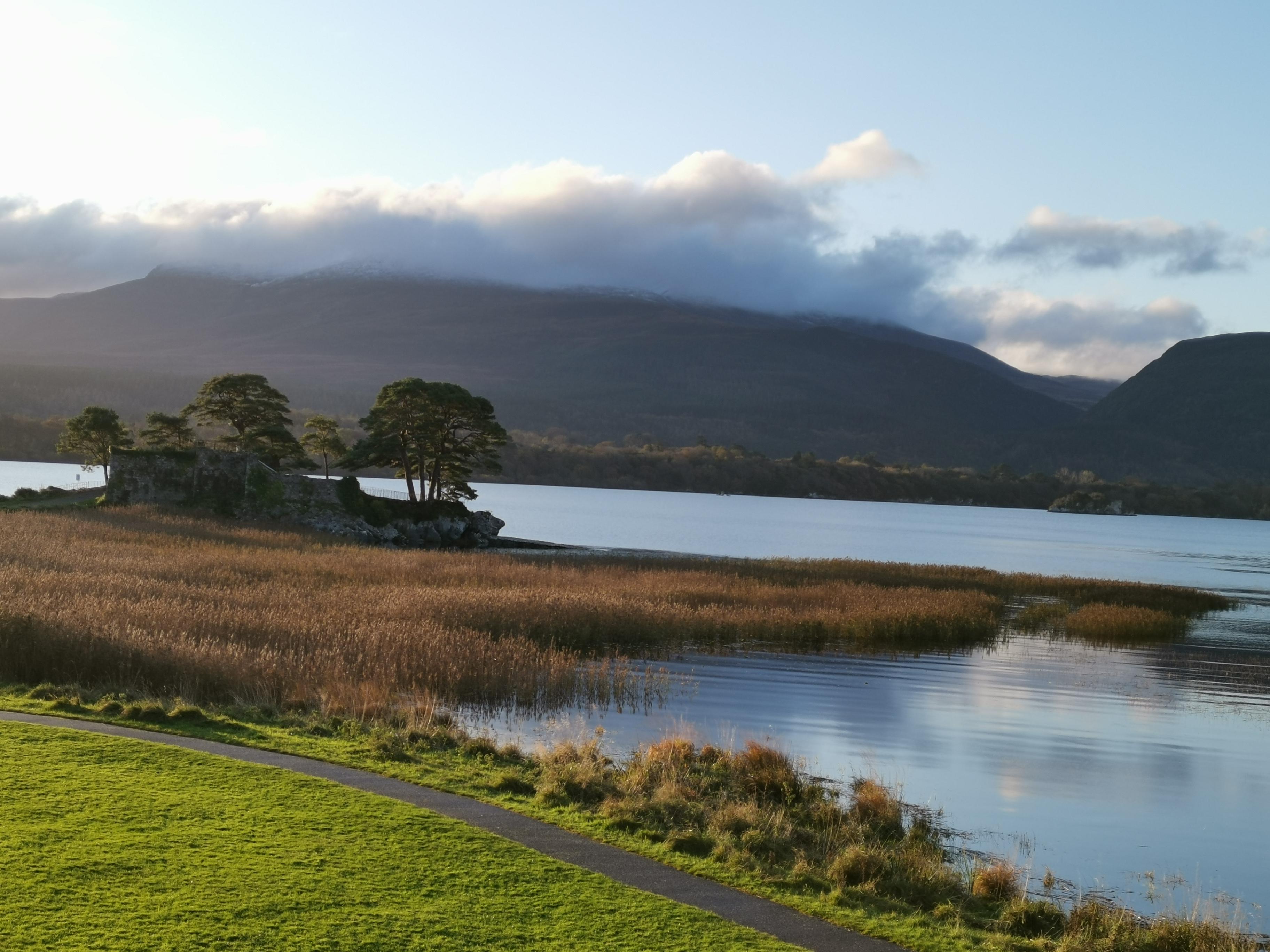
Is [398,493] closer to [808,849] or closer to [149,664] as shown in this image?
[149,664]

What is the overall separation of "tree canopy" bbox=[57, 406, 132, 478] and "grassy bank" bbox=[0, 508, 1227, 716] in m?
25.5

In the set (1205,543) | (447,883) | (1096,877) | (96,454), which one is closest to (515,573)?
(1096,877)

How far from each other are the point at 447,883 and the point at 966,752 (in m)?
12.9

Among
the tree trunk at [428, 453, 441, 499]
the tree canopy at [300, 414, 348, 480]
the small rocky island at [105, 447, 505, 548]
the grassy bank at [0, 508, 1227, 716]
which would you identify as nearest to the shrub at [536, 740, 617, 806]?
the grassy bank at [0, 508, 1227, 716]

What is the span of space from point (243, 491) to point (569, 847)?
53.4 meters

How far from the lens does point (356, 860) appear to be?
27.7 feet

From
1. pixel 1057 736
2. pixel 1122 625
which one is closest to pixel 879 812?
pixel 1057 736

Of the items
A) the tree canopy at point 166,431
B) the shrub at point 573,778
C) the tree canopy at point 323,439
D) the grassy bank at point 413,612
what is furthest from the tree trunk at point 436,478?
the shrub at point 573,778

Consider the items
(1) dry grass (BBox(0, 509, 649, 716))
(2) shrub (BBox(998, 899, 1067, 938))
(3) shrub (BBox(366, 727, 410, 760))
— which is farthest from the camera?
(1) dry grass (BBox(0, 509, 649, 716))

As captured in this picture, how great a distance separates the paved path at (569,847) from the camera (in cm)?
816

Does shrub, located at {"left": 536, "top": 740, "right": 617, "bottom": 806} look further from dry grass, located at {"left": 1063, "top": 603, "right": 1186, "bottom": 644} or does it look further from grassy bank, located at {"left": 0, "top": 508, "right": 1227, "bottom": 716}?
dry grass, located at {"left": 1063, "top": 603, "right": 1186, "bottom": 644}

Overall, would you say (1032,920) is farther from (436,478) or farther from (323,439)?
(323,439)

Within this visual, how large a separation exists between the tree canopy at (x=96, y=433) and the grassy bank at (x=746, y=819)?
6730 cm

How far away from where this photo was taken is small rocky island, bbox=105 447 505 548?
2272 inches
